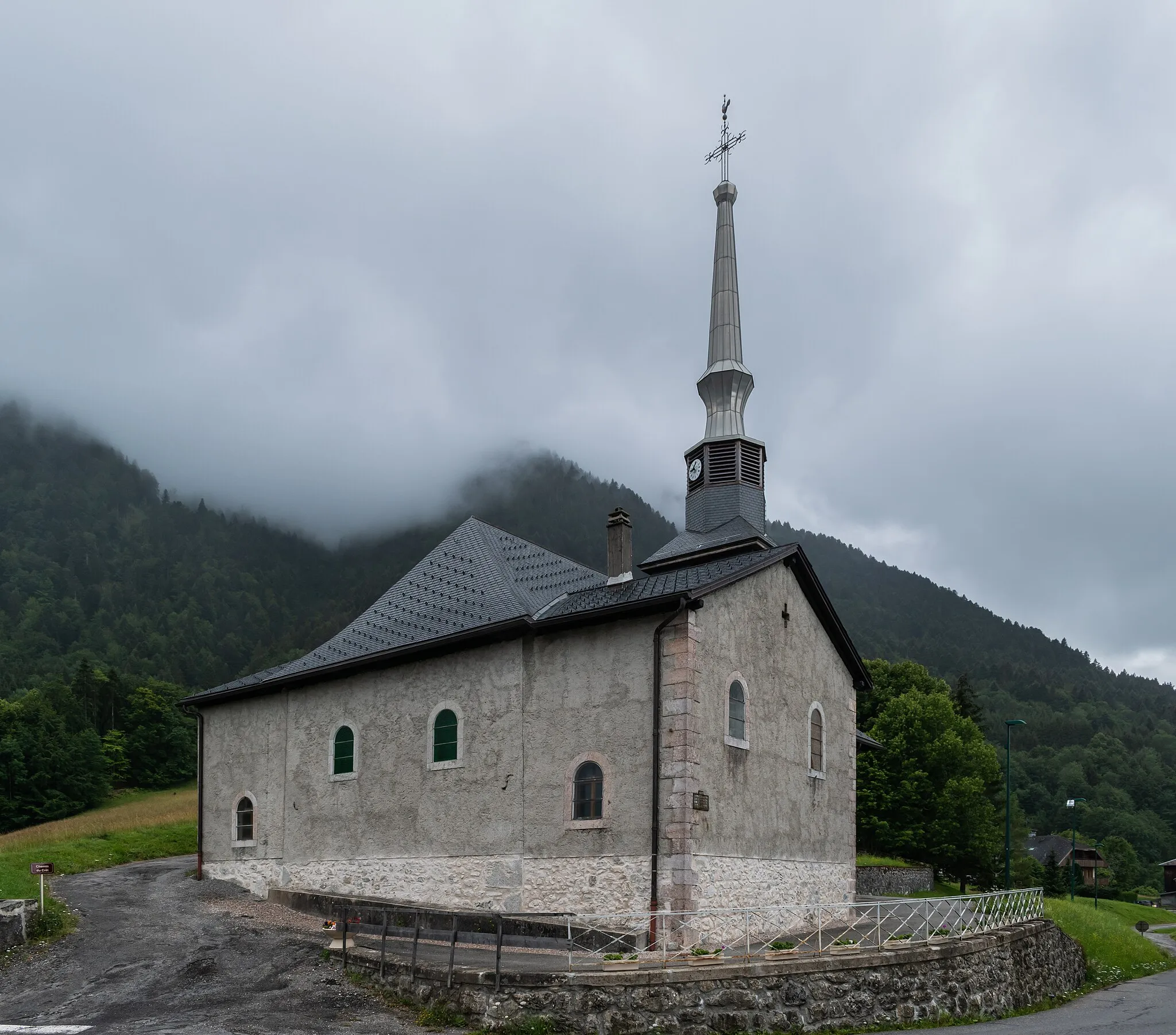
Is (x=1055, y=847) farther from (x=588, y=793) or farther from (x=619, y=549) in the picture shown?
(x=588, y=793)

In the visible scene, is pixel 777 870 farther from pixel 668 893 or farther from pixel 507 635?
pixel 507 635

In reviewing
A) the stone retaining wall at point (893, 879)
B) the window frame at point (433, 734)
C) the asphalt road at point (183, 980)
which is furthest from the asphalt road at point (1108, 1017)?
the stone retaining wall at point (893, 879)

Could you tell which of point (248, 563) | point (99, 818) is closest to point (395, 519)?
point (248, 563)

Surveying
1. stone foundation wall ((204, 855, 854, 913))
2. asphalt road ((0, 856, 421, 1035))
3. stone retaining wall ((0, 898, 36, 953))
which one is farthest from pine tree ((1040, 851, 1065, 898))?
stone retaining wall ((0, 898, 36, 953))

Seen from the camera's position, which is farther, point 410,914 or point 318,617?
point 318,617

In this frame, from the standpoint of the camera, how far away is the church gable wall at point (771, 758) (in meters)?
18.2

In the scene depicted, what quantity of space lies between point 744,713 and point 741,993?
21.4 feet

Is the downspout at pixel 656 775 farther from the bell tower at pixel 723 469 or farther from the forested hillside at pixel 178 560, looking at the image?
the forested hillside at pixel 178 560

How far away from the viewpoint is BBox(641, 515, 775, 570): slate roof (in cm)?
2584

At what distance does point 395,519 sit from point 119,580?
48.7 m

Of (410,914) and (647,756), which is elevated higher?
(647,756)

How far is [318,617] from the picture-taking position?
11831 cm

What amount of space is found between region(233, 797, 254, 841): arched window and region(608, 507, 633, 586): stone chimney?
1086 cm

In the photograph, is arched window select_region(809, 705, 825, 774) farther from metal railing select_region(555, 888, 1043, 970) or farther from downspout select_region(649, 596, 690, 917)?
downspout select_region(649, 596, 690, 917)
